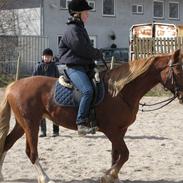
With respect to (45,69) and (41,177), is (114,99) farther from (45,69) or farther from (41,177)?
(45,69)

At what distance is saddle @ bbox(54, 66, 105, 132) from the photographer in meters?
6.74

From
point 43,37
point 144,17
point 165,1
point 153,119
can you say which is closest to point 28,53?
point 43,37

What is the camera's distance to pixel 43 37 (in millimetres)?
32562

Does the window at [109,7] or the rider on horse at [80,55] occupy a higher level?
the window at [109,7]

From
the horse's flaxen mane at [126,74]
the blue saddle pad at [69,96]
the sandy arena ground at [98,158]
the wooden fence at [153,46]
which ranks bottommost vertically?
the sandy arena ground at [98,158]

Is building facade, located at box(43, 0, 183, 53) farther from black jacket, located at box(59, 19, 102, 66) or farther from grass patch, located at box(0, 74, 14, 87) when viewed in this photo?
black jacket, located at box(59, 19, 102, 66)

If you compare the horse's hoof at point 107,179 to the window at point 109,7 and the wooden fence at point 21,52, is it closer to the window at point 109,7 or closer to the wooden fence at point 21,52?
the wooden fence at point 21,52

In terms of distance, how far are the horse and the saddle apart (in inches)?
2.5

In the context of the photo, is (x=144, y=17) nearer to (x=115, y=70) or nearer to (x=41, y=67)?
(x=41, y=67)

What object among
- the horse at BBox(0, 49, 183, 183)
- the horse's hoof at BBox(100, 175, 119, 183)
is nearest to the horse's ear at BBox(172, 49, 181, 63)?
the horse at BBox(0, 49, 183, 183)

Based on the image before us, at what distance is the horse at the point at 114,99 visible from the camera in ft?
21.8

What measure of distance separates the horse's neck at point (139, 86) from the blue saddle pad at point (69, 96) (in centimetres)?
30

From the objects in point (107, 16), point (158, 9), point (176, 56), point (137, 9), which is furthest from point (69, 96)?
point (158, 9)

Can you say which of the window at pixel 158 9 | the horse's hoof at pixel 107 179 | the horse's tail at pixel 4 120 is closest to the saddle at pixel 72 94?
the horse's hoof at pixel 107 179
